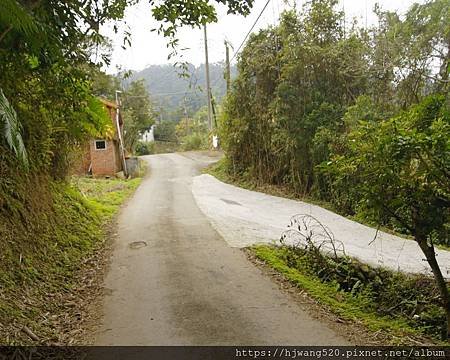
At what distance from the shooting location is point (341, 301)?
4617mm

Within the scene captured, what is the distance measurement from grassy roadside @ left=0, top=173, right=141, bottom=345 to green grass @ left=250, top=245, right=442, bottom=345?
2.70 metres

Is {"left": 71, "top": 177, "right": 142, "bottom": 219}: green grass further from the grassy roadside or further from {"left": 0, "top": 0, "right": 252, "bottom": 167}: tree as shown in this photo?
{"left": 0, "top": 0, "right": 252, "bottom": 167}: tree

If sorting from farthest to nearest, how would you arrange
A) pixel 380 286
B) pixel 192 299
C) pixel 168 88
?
pixel 168 88 → pixel 380 286 → pixel 192 299

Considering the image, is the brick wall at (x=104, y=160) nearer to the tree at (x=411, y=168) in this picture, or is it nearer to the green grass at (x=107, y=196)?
the green grass at (x=107, y=196)

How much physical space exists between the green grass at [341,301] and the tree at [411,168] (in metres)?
0.84

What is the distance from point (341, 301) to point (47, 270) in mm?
3904

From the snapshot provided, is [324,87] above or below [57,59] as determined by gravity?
above

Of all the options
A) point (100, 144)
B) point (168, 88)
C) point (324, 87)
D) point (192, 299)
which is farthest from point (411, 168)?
point (168, 88)

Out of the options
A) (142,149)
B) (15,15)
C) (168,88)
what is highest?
(168,88)

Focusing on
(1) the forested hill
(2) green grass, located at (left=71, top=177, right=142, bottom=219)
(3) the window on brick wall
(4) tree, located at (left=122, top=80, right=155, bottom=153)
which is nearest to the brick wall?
(3) the window on brick wall

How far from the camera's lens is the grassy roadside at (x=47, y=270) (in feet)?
11.6

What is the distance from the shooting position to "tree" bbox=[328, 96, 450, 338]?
388 centimetres

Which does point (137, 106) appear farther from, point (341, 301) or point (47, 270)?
point (341, 301)

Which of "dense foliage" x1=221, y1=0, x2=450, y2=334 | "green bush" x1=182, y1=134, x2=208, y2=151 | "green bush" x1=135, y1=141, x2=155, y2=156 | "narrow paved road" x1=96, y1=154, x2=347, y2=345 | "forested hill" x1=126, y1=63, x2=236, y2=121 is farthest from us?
"green bush" x1=135, y1=141, x2=155, y2=156
